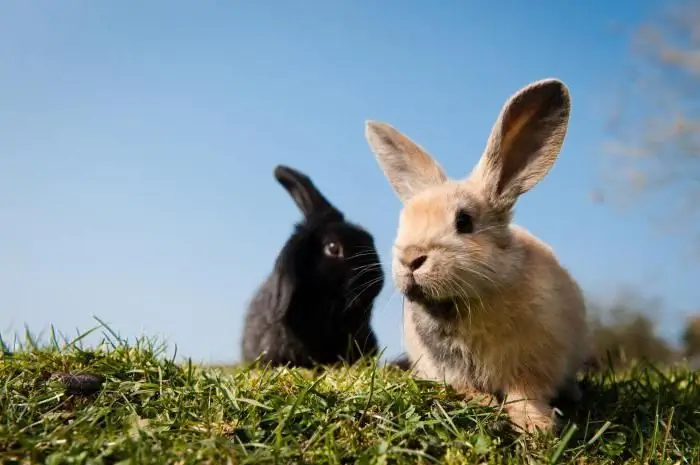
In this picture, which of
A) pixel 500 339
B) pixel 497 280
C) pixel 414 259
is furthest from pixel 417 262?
pixel 500 339

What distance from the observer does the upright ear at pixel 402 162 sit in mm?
5184

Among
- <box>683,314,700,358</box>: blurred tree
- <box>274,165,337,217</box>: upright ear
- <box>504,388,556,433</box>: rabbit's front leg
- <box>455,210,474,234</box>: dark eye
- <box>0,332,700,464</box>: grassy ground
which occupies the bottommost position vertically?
<box>683,314,700,358</box>: blurred tree

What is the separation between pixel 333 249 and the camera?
7277 mm

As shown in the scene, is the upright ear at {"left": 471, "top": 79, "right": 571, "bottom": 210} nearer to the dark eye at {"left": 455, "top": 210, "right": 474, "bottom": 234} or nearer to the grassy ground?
the dark eye at {"left": 455, "top": 210, "right": 474, "bottom": 234}

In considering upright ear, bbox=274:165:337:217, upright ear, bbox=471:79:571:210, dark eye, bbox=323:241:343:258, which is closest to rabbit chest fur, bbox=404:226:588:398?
upright ear, bbox=471:79:571:210

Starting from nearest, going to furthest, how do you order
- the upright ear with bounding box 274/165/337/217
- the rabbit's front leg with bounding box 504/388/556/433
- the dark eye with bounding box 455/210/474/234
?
the rabbit's front leg with bounding box 504/388/556/433 → the dark eye with bounding box 455/210/474/234 → the upright ear with bounding box 274/165/337/217

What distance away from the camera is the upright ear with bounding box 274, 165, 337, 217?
7.79 metres

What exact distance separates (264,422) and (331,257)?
11.3 feet

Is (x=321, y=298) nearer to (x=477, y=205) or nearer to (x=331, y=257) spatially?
(x=331, y=257)

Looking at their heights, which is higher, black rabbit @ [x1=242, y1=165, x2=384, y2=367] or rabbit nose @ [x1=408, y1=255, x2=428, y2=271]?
rabbit nose @ [x1=408, y1=255, x2=428, y2=271]

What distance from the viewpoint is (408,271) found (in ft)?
14.3

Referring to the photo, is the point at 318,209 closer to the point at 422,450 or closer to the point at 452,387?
the point at 452,387

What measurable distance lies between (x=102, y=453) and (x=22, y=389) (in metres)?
1.10

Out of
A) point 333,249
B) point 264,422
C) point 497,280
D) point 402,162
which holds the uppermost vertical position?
point 402,162
